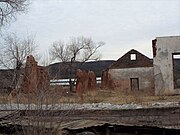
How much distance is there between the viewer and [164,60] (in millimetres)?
30578

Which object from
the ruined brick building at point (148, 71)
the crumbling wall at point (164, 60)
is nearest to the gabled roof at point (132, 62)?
the ruined brick building at point (148, 71)

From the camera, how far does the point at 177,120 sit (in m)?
13.8

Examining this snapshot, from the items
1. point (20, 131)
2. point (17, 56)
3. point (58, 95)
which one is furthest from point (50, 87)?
point (17, 56)

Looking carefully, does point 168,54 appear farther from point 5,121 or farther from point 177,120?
point 5,121

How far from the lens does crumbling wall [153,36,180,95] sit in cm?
3005

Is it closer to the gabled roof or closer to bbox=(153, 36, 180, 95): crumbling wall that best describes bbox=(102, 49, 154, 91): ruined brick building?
the gabled roof

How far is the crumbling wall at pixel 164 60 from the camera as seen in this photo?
98.6 feet

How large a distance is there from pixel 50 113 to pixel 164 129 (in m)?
3.20

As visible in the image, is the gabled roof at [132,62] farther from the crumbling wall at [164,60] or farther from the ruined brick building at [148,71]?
the crumbling wall at [164,60]

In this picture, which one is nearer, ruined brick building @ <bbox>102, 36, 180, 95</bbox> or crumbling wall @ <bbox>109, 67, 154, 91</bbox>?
ruined brick building @ <bbox>102, 36, 180, 95</bbox>

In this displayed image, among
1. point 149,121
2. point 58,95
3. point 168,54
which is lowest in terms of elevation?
point 149,121

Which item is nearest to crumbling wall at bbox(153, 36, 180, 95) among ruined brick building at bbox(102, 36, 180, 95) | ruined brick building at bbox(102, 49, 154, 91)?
ruined brick building at bbox(102, 36, 180, 95)

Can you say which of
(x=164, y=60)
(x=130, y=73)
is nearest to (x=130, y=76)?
(x=130, y=73)

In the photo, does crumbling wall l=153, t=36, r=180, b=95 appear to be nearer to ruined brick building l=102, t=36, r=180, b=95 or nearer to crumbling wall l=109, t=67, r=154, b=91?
ruined brick building l=102, t=36, r=180, b=95
